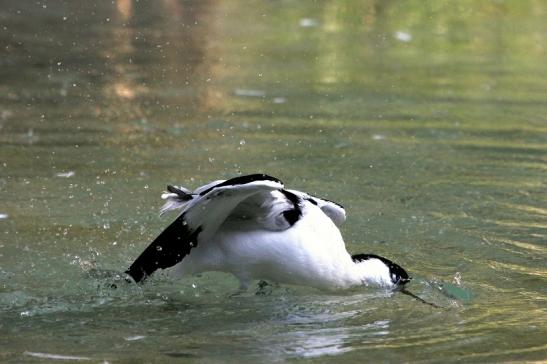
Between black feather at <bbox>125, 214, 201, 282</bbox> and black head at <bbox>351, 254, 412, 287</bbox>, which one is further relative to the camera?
black head at <bbox>351, 254, 412, 287</bbox>

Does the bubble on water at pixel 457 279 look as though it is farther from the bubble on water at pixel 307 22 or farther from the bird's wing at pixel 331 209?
the bubble on water at pixel 307 22

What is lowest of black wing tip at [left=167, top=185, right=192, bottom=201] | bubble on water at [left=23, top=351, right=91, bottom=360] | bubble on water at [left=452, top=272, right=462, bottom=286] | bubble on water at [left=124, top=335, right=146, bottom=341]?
bubble on water at [left=452, top=272, right=462, bottom=286]

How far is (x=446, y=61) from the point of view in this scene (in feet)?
43.9

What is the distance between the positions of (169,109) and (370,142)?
2.01 meters

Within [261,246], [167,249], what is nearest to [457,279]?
[261,246]

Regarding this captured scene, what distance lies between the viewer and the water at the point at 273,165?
17.8 ft

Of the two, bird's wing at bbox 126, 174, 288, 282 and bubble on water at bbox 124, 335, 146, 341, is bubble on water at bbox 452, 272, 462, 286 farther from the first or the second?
bubble on water at bbox 124, 335, 146, 341

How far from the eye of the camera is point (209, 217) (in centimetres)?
575

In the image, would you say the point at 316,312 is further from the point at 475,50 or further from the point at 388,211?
the point at 475,50

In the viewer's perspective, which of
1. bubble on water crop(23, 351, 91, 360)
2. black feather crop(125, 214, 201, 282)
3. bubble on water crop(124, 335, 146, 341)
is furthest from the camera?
black feather crop(125, 214, 201, 282)

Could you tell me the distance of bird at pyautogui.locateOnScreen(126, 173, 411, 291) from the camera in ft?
18.8

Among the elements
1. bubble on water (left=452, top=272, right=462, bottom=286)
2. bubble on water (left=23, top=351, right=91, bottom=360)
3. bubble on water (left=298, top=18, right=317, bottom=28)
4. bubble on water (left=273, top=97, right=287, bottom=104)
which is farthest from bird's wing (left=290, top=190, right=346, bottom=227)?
bubble on water (left=298, top=18, right=317, bottom=28)

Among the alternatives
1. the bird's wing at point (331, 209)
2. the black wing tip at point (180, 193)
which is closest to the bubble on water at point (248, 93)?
the bird's wing at point (331, 209)

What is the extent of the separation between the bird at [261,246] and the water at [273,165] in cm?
13
